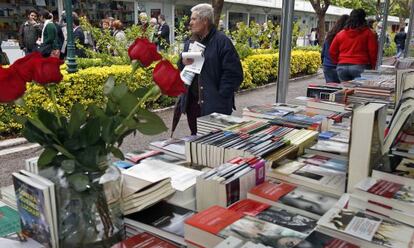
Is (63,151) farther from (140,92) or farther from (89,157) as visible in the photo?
(140,92)

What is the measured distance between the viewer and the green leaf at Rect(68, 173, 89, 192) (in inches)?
34.9

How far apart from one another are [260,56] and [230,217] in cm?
821

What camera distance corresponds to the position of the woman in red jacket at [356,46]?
465 centimetres

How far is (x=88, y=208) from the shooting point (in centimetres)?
93

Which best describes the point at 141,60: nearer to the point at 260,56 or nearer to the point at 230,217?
the point at 230,217

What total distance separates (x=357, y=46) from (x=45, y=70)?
4446 millimetres

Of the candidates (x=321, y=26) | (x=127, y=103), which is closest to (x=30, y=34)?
(x=127, y=103)

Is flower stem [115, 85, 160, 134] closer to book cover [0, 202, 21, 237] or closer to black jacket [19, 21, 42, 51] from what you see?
book cover [0, 202, 21, 237]

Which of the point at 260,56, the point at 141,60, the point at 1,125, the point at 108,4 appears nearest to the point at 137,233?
the point at 141,60

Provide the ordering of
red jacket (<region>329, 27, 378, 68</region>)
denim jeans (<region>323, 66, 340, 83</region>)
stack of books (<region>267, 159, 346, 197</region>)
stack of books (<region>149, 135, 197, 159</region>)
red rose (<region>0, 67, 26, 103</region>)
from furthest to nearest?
denim jeans (<region>323, 66, 340, 83</region>), red jacket (<region>329, 27, 378, 68</region>), stack of books (<region>149, 135, 197, 159</region>), stack of books (<region>267, 159, 346, 197</region>), red rose (<region>0, 67, 26, 103</region>)

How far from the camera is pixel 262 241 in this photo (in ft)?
3.18

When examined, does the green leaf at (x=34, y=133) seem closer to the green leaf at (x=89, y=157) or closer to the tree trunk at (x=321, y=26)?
the green leaf at (x=89, y=157)

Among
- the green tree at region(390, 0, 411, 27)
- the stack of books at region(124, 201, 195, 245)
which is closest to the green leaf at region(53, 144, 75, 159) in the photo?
the stack of books at region(124, 201, 195, 245)

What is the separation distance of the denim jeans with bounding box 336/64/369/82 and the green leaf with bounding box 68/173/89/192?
441 centimetres
